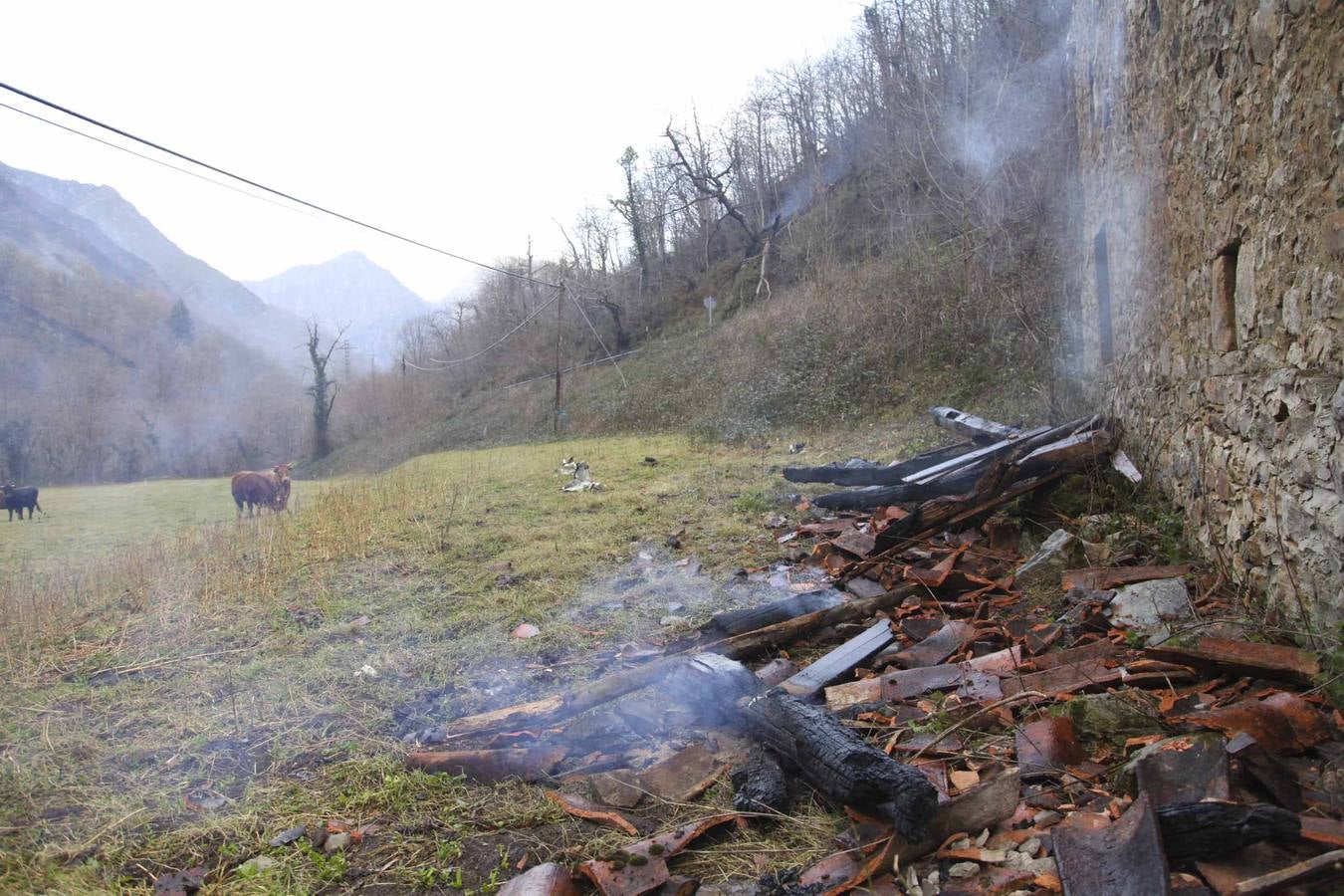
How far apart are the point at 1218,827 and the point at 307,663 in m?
4.76

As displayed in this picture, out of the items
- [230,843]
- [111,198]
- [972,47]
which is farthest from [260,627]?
[972,47]

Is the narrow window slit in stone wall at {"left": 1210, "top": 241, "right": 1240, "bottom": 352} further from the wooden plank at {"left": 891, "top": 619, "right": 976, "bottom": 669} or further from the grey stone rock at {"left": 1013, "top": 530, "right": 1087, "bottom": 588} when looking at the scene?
the wooden plank at {"left": 891, "top": 619, "right": 976, "bottom": 669}

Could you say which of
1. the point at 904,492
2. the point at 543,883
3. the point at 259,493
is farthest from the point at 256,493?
the point at 543,883

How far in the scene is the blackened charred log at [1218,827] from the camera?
1579mm

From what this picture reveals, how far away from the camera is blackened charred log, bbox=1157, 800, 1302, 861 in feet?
5.18

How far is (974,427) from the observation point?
8.77 m

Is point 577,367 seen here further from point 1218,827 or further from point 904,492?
point 1218,827

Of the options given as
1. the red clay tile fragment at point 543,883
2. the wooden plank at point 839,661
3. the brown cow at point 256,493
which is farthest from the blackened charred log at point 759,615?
the brown cow at point 256,493

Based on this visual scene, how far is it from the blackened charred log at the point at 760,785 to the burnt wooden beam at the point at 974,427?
526 centimetres

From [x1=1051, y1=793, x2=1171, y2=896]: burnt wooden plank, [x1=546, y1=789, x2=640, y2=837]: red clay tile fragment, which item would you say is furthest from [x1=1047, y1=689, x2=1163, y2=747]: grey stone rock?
[x1=546, y1=789, x2=640, y2=837]: red clay tile fragment

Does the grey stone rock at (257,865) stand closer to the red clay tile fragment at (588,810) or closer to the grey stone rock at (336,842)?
the grey stone rock at (336,842)

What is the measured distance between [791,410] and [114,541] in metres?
13.7

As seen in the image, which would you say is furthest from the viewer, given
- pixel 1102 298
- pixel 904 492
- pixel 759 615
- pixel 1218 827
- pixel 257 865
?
pixel 1102 298

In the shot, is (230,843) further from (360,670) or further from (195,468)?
(195,468)
